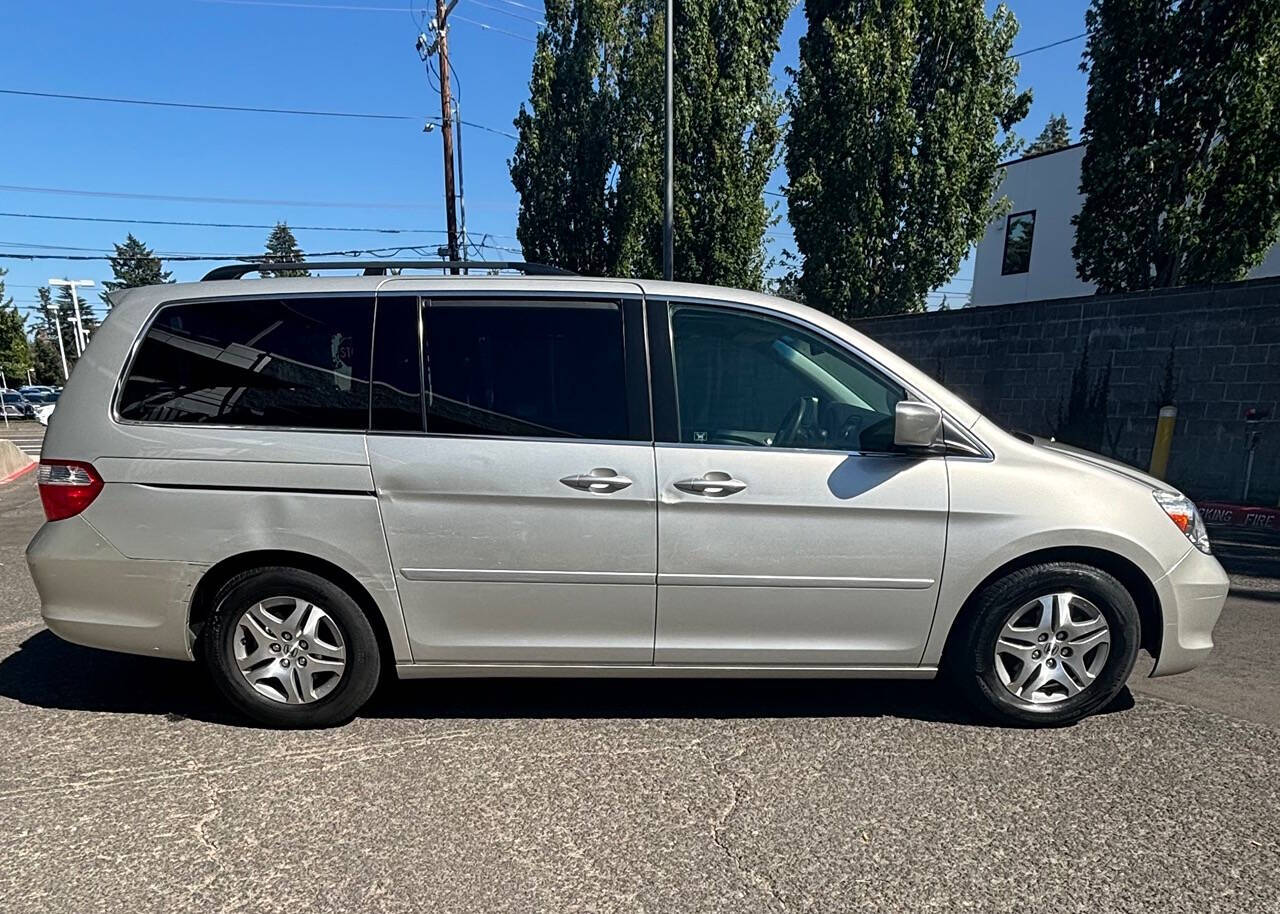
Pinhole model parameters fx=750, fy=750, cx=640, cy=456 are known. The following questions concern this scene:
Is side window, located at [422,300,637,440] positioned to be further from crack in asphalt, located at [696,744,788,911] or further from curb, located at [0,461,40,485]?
curb, located at [0,461,40,485]

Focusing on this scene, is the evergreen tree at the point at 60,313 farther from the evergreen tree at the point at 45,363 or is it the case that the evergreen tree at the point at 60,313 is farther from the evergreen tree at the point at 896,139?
the evergreen tree at the point at 896,139

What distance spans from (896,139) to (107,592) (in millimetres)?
13661

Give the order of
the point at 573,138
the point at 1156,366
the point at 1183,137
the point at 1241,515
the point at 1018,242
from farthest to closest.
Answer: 1. the point at 1018,242
2. the point at 573,138
3. the point at 1183,137
4. the point at 1156,366
5. the point at 1241,515

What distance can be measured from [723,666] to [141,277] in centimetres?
8897

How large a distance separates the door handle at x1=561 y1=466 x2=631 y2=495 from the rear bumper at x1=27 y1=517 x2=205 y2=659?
1.55 meters

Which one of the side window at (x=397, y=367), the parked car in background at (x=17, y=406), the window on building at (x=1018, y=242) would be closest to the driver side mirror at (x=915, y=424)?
the side window at (x=397, y=367)

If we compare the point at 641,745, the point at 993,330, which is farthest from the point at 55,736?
the point at 993,330

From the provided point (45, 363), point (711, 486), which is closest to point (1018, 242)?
point (711, 486)

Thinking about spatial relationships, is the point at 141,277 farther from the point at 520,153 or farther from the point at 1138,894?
the point at 1138,894

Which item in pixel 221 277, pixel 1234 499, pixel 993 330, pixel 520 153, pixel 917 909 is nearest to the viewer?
pixel 917 909

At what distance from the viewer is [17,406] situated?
139 feet

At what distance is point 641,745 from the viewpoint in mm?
3039

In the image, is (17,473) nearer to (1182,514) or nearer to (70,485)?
(70,485)

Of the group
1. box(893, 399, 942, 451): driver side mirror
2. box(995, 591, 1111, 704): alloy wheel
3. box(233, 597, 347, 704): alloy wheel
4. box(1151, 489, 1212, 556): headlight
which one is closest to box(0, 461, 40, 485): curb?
box(233, 597, 347, 704): alloy wheel
